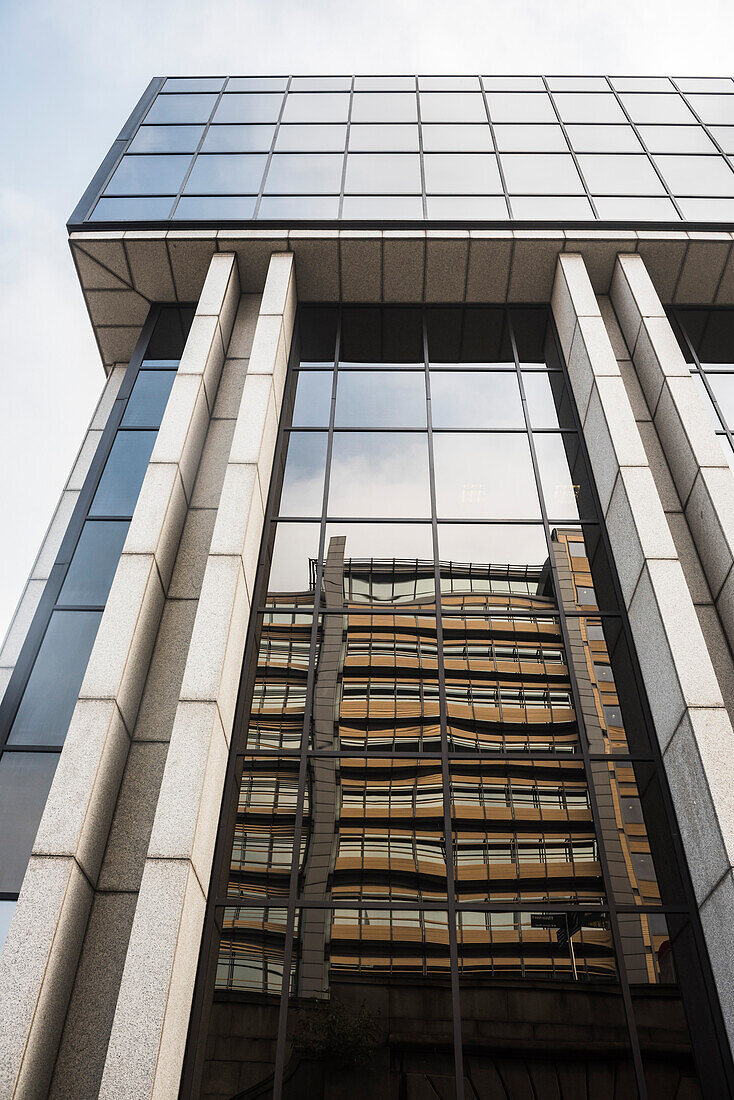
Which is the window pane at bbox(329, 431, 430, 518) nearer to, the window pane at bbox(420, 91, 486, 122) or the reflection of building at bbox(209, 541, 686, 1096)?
the reflection of building at bbox(209, 541, 686, 1096)

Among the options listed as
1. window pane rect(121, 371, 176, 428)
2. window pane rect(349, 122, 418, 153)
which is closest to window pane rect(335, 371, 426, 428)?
window pane rect(121, 371, 176, 428)

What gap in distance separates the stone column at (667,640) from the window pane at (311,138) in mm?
7744

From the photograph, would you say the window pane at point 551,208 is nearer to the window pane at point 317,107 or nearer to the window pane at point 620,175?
the window pane at point 620,175

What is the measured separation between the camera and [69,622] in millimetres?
12055

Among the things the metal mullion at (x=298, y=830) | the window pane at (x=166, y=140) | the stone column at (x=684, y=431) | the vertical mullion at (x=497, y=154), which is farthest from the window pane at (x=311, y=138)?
the metal mullion at (x=298, y=830)

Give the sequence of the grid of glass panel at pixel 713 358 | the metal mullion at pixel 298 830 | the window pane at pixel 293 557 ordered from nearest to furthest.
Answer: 1. the metal mullion at pixel 298 830
2. the window pane at pixel 293 557
3. the grid of glass panel at pixel 713 358

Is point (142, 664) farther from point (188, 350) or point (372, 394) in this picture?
point (372, 394)

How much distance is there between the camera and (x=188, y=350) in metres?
14.1

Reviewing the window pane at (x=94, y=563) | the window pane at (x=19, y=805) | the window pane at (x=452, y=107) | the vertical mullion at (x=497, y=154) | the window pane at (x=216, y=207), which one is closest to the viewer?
the window pane at (x=19, y=805)

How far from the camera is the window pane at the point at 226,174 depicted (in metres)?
17.6

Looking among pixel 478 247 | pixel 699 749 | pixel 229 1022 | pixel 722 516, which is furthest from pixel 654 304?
pixel 229 1022

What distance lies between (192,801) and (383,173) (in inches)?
579

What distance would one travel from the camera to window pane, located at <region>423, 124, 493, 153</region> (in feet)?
61.2

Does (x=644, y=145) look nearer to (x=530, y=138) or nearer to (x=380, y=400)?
(x=530, y=138)
